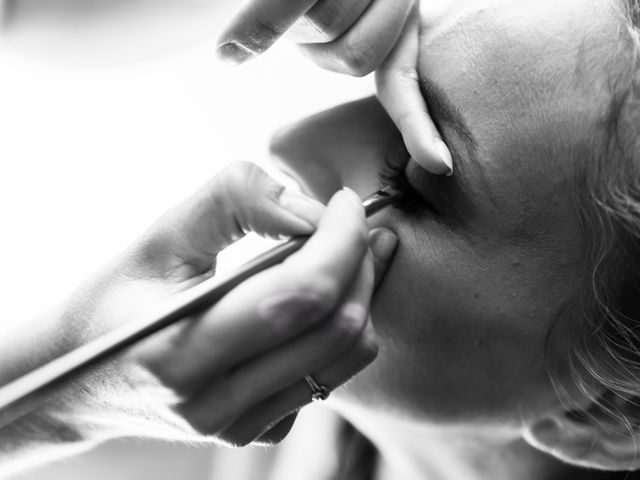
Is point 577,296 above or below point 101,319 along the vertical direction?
below

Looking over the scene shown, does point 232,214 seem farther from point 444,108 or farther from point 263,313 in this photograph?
point 444,108

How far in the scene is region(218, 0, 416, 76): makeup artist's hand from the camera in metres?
0.58

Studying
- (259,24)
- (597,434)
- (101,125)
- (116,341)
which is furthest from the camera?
(101,125)

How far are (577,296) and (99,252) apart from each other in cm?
91

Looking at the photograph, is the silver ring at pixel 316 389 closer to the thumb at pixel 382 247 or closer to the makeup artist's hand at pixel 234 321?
the makeup artist's hand at pixel 234 321

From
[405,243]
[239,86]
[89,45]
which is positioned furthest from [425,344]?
[89,45]

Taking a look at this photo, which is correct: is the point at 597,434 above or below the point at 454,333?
below

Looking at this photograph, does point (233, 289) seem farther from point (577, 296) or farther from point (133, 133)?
point (133, 133)

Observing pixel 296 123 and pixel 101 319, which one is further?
pixel 296 123

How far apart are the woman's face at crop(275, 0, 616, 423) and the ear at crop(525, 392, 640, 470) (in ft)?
0.11

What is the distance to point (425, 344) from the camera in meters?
0.69

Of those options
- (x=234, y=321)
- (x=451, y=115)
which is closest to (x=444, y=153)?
(x=451, y=115)

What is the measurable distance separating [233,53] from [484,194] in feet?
0.88

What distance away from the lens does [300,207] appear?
529mm
